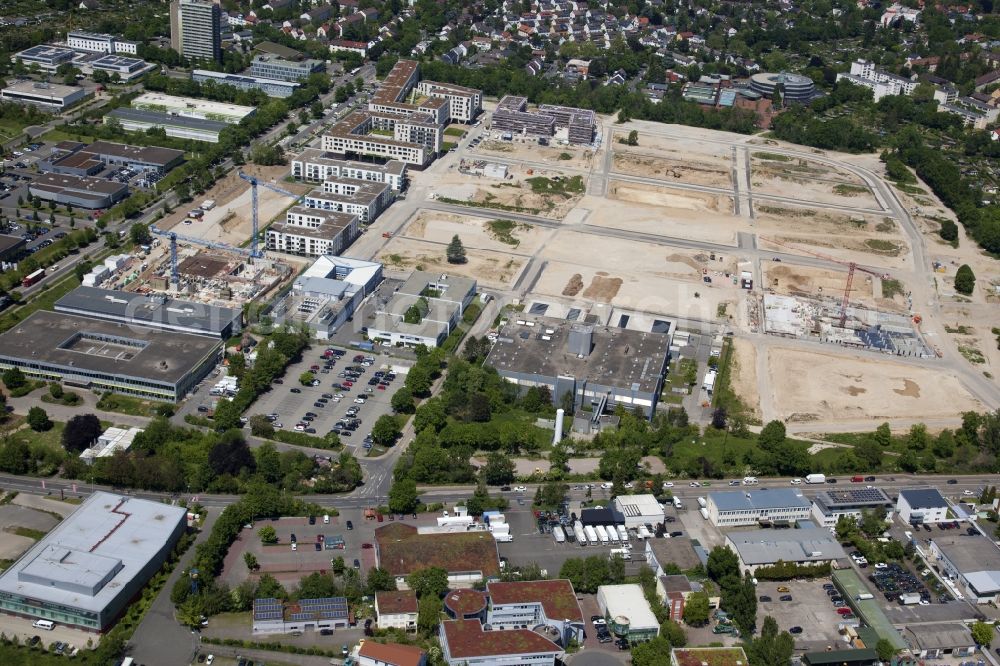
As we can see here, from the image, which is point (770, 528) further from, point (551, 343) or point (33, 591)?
point (33, 591)

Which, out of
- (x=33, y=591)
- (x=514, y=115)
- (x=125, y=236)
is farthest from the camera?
(x=514, y=115)

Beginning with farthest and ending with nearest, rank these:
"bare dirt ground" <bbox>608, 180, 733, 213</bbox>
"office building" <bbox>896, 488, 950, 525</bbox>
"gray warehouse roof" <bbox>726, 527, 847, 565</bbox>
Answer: "bare dirt ground" <bbox>608, 180, 733, 213</bbox> < "office building" <bbox>896, 488, 950, 525</bbox> < "gray warehouse roof" <bbox>726, 527, 847, 565</bbox>

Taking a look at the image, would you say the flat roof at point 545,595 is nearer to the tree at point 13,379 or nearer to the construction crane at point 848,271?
the tree at point 13,379

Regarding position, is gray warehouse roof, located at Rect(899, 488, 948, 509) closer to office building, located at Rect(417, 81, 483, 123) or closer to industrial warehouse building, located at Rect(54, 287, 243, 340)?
industrial warehouse building, located at Rect(54, 287, 243, 340)

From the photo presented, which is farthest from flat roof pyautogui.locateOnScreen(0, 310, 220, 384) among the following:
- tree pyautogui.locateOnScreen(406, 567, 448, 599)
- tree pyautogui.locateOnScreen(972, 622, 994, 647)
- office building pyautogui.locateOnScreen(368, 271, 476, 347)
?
tree pyautogui.locateOnScreen(972, 622, 994, 647)

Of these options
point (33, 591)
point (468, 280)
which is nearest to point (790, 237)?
point (468, 280)

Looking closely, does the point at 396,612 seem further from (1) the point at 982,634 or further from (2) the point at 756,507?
(1) the point at 982,634

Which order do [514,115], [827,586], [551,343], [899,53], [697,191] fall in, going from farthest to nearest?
[899,53]
[514,115]
[697,191]
[551,343]
[827,586]
